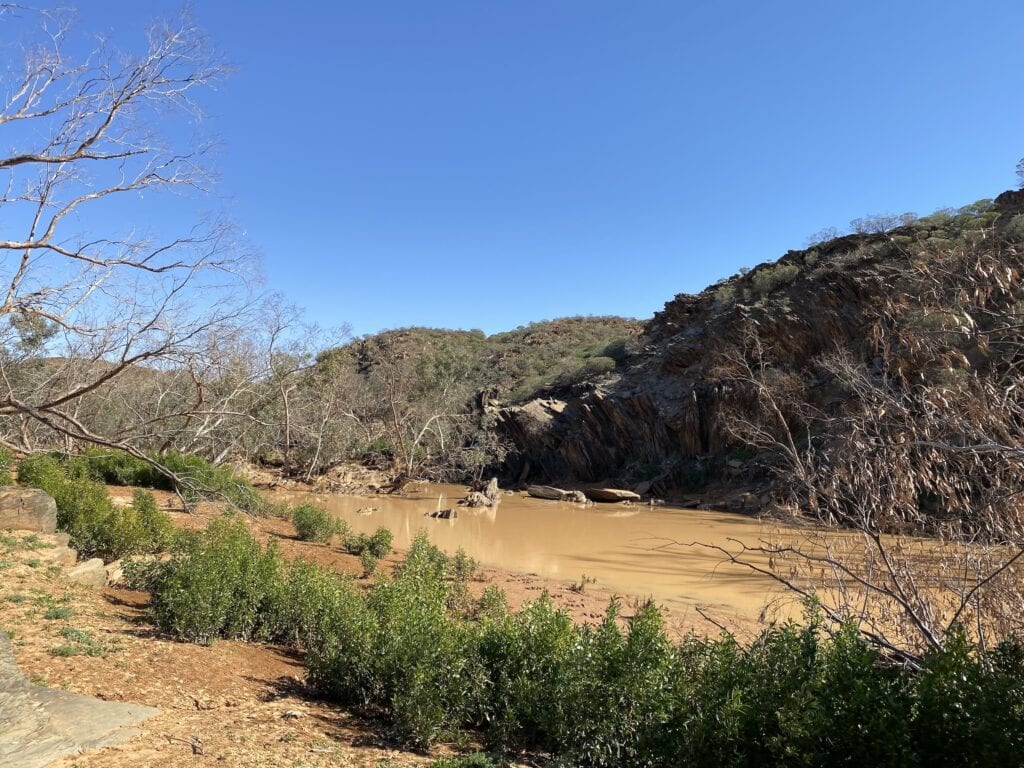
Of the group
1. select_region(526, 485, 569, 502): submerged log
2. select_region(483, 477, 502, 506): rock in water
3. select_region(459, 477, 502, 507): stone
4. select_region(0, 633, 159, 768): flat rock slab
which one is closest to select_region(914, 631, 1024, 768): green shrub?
select_region(0, 633, 159, 768): flat rock slab

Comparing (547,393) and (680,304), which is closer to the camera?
(680,304)

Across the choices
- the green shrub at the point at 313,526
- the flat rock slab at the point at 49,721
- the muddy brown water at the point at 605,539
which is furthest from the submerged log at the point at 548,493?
the flat rock slab at the point at 49,721

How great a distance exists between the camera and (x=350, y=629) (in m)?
5.09

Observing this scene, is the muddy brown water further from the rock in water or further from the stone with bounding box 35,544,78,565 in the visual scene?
the stone with bounding box 35,544,78,565

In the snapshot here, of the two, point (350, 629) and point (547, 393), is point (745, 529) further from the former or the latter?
point (547, 393)

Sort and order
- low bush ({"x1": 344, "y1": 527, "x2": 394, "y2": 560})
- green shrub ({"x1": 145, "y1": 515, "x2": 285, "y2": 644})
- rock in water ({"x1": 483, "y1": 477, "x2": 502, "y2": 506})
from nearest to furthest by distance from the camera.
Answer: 1. green shrub ({"x1": 145, "y1": 515, "x2": 285, "y2": 644})
2. low bush ({"x1": 344, "y1": 527, "x2": 394, "y2": 560})
3. rock in water ({"x1": 483, "y1": 477, "x2": 502, "y2": 506})

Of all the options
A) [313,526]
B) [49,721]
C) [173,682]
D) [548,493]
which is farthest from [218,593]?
[548,493]

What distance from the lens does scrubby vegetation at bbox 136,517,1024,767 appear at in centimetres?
271

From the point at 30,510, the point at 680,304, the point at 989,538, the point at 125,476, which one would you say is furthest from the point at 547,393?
the point at 989,538

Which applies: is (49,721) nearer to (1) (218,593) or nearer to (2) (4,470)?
(1) (218,593)

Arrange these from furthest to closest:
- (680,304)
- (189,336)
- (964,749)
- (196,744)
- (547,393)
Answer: (547,393), (680,304), (189,336), (196,744), (964,749)

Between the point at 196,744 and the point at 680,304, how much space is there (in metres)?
36.5

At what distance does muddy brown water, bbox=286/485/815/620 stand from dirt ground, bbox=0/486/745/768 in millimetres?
4814

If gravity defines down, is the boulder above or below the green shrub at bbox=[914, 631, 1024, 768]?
below
